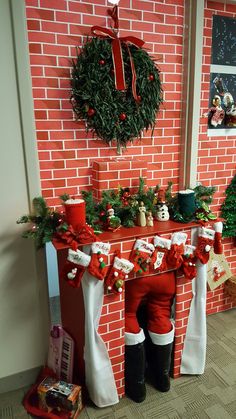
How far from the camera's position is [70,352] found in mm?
1750

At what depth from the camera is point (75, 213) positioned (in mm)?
1465

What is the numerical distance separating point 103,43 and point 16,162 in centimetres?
79

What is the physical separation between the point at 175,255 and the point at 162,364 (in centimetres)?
69

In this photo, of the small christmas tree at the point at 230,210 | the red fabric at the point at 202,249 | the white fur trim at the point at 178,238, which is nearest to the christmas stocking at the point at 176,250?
the white fur trim at the point at 178,238

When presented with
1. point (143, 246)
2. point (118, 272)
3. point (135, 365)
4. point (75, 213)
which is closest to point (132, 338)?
point (135, 365)

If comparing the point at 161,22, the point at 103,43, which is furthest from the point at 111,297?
the point at 161,22

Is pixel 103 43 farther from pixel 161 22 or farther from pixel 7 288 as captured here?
pixel 7 288

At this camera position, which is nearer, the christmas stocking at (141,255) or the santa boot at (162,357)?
the christmas stocking at (141,255)

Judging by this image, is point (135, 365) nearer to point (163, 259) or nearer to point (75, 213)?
point (163, 259)

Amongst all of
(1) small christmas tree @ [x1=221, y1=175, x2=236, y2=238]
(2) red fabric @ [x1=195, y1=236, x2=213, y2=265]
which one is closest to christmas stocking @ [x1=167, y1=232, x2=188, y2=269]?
(2) red fabric @ [x1=195, y1=236, x2=213, y2=265]

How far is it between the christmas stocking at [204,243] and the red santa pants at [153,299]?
0.19 meters

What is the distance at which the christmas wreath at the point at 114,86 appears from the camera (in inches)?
62.1

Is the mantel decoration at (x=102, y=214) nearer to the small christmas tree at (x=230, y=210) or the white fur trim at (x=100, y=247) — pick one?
the white fur trim at (x=100, y=247)

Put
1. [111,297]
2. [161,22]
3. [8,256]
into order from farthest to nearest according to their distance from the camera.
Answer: [161,22]
[8,256]
[111,297]
